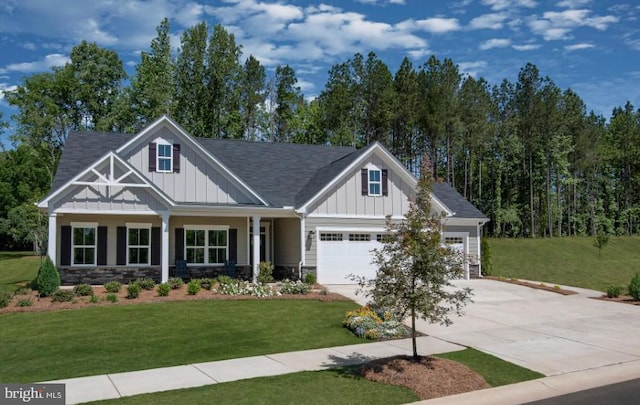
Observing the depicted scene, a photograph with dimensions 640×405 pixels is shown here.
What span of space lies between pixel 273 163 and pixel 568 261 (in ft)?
78.2

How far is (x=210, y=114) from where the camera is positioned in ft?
149

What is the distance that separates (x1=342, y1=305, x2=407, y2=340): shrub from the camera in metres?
13.3

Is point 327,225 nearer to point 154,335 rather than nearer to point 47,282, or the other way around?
point 47,282

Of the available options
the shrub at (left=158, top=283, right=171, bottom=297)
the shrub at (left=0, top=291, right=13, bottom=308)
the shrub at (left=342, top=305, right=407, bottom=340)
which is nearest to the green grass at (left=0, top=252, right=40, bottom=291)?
the shrub at (left=0, top=291, right=13, bottom=308)

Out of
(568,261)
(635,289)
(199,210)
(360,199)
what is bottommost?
(568,261)

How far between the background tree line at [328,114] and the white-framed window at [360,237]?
17.8m

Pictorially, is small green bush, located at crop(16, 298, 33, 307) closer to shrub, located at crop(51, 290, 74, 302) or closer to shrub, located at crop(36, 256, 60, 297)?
shrub, located at crop(51, 290, 74, 302)

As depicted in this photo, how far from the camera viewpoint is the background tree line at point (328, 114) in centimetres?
4506

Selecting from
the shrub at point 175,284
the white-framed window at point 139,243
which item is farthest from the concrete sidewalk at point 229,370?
the white-framed window at point 139,243

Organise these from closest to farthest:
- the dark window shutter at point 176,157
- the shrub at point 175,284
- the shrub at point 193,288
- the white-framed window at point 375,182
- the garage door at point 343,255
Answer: the shrub at point 193,288, the shrub at point 175,284, the dark window shutter at point 176,157, the garage door at point 343,255, the white-framed window at point 375,182

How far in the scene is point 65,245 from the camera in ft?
68.8

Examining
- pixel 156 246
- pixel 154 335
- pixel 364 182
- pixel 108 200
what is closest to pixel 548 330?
pixel 154 335

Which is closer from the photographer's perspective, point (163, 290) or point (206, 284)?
point (163, 290)

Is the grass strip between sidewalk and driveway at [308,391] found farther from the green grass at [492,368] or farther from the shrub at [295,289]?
the shrub at [295,289]
